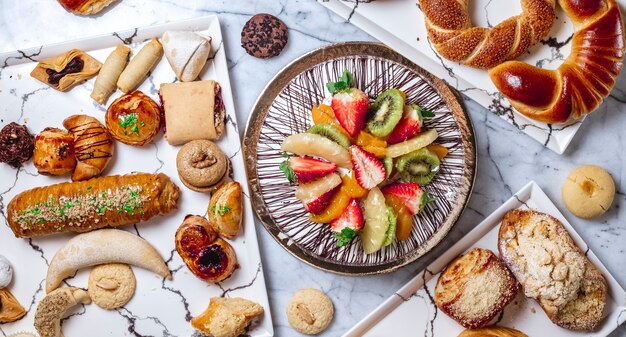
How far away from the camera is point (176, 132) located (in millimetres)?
3180

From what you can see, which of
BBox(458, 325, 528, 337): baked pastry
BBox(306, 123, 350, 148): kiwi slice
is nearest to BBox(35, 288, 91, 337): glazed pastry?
BBox(306, 123, 350, 148): kiwi slice

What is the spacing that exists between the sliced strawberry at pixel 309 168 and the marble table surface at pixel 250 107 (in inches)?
17.5

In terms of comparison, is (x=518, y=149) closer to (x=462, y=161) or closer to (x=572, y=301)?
(x=462, y=161)

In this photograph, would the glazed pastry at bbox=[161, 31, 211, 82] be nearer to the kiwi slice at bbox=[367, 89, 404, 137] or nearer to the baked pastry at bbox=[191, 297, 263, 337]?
the kiwi slice at bbox=[367, 89, 404, 137]

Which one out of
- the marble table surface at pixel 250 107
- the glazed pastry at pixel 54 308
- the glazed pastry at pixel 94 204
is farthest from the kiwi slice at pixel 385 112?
the glazed pastry at pixel 54 308

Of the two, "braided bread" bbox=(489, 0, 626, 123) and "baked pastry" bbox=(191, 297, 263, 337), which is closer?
"braided bread" bbox=(489, 0, 626, 123)

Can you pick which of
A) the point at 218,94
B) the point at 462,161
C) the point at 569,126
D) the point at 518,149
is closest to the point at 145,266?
the point at 218,94

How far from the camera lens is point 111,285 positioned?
3242 mm

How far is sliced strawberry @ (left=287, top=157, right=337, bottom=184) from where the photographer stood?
9.82 ft

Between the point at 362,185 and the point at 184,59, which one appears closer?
the point at 362,185

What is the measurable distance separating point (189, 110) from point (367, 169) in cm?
82

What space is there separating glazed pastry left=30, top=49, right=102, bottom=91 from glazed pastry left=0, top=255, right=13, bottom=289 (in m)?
0.81

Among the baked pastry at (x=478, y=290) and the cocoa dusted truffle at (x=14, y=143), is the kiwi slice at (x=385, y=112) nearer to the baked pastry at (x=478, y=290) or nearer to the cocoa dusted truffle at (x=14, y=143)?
the baked pastry at (x=478, y=290)

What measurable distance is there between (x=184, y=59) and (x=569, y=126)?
169 cm
